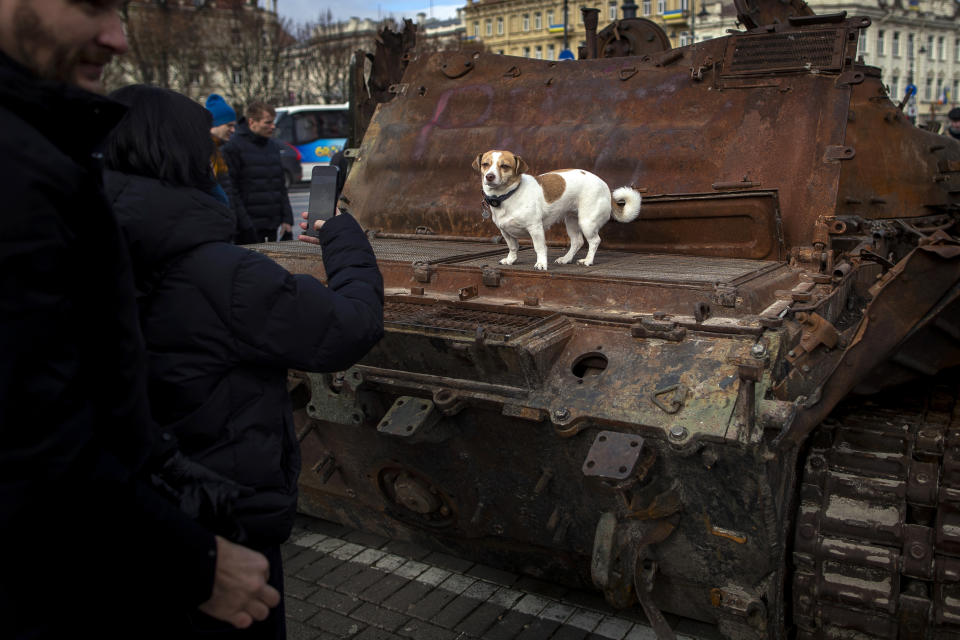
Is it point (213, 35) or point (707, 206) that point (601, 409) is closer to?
point (707, 206)

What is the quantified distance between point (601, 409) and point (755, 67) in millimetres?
2485

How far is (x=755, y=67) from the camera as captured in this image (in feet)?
14.7

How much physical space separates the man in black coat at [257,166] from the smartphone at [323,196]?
13.2 feet

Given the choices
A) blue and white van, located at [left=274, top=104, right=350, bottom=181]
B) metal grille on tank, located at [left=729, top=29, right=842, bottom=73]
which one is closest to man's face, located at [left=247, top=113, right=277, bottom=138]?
metal grille on tank, located at [left=729, top=29, right=842, bottom=73]

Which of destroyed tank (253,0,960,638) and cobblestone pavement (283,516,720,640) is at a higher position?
destroyed tank (253,0,960,638)

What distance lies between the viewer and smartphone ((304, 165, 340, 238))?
288 cm

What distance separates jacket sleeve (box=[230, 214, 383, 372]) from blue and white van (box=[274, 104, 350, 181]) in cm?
2617

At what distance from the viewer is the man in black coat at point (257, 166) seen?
7047mm

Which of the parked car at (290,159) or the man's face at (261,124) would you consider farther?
the parked car at (290,159)

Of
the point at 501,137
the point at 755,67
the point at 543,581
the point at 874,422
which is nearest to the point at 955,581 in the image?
the point at 874,422

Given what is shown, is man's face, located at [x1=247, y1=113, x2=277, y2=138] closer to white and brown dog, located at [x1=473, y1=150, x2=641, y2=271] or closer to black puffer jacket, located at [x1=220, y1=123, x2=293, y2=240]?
black puffer jacket, located at [x1=220, y1=123, x2=293, y2=240]

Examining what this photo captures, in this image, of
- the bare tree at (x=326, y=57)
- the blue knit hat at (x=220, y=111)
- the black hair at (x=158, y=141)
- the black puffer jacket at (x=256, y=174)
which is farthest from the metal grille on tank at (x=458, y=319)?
the bare tree at (x=326, y=57)

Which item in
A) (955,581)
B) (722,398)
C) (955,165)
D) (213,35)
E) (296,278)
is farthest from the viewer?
(213,35)

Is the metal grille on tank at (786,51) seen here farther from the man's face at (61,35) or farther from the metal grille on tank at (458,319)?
the man's face at (61,35)
